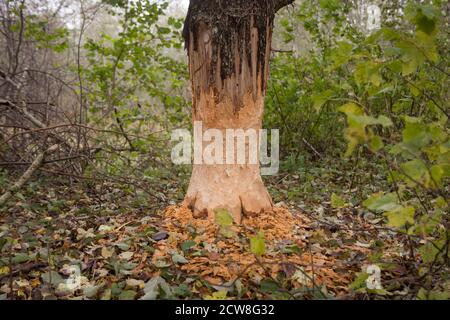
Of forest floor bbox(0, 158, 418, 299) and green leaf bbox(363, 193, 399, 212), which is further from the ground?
green leaf bbox(363, 193, 399, 212)

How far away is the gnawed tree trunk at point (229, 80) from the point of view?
249 centimetres

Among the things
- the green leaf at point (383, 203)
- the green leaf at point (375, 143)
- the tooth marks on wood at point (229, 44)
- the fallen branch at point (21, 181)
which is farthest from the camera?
the fallen branch at point (21, 181)

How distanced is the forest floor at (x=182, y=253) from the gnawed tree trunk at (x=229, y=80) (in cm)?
17

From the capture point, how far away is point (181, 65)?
207 inches

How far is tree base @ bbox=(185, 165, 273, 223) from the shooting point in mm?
2635

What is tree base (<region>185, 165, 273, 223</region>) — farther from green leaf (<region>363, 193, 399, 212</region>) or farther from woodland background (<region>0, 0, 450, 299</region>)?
green leaf (<region>363, 193, 399, 212</region>)

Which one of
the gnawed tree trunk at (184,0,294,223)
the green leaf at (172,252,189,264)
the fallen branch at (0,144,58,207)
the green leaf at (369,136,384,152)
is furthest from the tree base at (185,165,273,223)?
the green leaf at (369,136,384,152)

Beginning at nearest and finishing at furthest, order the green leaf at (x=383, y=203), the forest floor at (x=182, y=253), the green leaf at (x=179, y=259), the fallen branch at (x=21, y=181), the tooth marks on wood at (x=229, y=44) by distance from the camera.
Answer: the green leaf at (x=383, y=203) → the forest floor at (x=182, y=253) → the green leaf at (x=179, y=259) → the tooth marks on wood at (x=229, y=44) → the fallen branch at (x=21, y=181)

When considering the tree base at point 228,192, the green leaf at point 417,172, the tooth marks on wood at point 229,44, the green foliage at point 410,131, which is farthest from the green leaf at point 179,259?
the green leaf at point 417,172

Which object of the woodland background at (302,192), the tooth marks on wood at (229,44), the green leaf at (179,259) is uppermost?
the tooth marks on wood at (229,44)

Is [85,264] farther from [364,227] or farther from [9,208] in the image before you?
[364,227]

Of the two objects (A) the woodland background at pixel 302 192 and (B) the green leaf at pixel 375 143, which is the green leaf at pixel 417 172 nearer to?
(A) the woodland background at pixel 302 192
